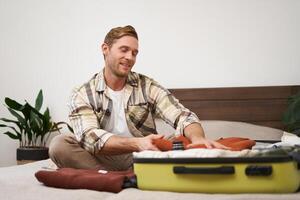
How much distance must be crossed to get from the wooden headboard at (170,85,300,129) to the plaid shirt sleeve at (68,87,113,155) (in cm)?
114

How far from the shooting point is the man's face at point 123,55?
166 centimetres

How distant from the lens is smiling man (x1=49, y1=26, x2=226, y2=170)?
4.97 feet

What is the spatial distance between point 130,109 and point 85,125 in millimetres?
232

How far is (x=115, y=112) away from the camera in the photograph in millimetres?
1654

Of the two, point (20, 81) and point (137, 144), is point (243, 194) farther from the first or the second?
point (20, 81)

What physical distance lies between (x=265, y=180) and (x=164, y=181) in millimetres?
234

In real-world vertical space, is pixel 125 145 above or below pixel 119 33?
below

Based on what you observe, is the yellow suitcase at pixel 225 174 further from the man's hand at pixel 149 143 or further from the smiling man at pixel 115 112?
the smiling man at pixel 115 112

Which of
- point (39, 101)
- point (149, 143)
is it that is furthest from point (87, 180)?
point (39, 101)

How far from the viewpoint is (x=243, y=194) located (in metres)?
0.91

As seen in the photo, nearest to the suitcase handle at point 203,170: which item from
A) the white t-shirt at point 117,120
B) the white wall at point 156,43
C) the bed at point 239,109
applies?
the white t-shirt at point 117,120

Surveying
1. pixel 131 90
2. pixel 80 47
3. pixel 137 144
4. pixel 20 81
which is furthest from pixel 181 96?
pixel 137 144

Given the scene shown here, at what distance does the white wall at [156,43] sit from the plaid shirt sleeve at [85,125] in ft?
4.04

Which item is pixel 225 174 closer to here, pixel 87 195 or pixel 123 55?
pixel 87 195
